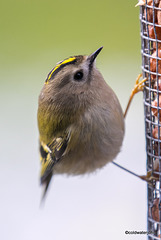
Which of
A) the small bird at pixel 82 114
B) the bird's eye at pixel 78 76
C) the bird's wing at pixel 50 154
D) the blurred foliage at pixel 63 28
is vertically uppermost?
the blurred foliage at pixel 63 28

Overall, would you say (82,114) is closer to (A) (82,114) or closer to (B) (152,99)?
(A) (82,114)

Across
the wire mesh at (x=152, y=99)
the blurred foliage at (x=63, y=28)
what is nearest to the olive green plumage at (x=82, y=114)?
the wire mesh at (x=152, y=99)

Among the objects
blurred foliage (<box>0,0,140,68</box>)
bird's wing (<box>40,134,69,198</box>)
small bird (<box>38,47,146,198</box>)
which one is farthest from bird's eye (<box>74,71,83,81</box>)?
blurred foliage (<box>0,0,140,68</box>)

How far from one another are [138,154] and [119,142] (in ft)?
5.01

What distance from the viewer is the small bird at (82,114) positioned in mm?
3303

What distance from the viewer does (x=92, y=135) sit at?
3336 mm

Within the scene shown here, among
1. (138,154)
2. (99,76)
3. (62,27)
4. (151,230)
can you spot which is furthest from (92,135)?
(62,27)

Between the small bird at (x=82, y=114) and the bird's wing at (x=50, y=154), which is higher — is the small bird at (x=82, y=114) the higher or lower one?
the higher one

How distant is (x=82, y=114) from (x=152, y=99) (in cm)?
41

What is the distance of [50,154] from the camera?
3605 mm

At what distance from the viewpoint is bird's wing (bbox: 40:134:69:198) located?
A: 346 centimetres

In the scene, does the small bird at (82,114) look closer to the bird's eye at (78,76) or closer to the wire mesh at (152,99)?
the bird's eye at (78,76)

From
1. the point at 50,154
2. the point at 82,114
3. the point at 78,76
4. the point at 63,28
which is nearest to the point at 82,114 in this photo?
the point at 82,114

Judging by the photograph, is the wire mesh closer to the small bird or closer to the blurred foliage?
the small bird
